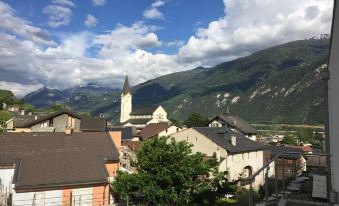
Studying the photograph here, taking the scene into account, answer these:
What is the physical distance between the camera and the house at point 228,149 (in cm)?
3994

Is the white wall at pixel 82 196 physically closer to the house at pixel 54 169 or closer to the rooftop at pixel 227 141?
the house at pixel 54 169

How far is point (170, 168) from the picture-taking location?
19.9m

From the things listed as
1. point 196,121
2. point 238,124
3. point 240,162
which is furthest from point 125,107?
point 240,162

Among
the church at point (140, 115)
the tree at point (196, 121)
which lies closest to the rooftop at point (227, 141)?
the tree at point (196, 121)

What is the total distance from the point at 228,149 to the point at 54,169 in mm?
21454

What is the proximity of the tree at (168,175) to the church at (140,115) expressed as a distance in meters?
110

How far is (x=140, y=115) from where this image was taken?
493ft

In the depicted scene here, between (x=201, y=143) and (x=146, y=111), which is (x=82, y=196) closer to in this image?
(x=201, y=143)

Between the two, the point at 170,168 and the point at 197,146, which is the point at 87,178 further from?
the point at 197,146

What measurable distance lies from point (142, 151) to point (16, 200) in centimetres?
1002

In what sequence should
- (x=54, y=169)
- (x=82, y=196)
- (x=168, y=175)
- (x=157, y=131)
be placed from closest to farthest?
(x=168, y=175) < (x=82, y=196) < (x=54, y=169) < (x=157, y=131)

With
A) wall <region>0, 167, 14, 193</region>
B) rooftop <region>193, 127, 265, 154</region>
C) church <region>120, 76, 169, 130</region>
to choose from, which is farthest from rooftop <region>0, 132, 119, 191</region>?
church <region>120, 76, 169, 130</region>

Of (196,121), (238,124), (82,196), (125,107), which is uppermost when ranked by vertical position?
(125,107)

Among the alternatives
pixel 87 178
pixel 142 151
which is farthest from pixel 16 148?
pixel 142 151
